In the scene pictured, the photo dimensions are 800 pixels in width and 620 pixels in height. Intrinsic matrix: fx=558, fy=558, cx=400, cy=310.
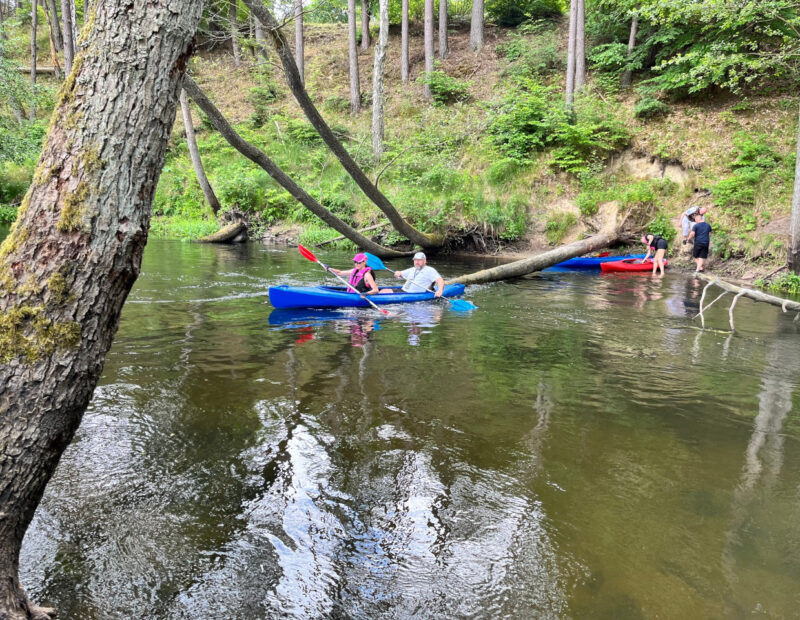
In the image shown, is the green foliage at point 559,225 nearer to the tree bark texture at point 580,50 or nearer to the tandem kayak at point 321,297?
the tree bark texture at point 580,50

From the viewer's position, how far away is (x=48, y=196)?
5.53 feet

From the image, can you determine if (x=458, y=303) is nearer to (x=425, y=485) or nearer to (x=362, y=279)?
(x=362, y=279)

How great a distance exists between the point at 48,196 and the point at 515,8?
89.3ft

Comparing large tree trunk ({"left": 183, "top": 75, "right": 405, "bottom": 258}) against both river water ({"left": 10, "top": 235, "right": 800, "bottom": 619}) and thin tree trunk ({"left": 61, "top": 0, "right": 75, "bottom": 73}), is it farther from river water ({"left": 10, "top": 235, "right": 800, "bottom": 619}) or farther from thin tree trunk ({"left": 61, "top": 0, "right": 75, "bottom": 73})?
thin tree trunk ({"left": 61, "top": 0, "right": 75, "bottom": 73})

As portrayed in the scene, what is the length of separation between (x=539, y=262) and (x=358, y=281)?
5555mm

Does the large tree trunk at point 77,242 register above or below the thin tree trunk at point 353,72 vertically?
below

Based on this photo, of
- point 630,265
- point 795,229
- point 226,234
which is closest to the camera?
point 795,229

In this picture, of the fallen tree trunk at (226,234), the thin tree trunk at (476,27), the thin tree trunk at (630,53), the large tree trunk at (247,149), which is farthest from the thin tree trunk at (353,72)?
the large tree trunk at (247,149)

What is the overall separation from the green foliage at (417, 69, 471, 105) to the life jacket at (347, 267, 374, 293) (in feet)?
47.9

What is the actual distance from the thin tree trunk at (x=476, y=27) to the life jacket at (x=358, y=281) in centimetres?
1850

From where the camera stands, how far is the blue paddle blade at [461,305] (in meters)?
9.51

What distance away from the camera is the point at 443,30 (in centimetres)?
2391

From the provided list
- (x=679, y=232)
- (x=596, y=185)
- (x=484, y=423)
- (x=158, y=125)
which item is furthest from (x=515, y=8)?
(x=158, y=125)

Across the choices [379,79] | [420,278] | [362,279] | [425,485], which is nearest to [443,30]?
[379,79]
